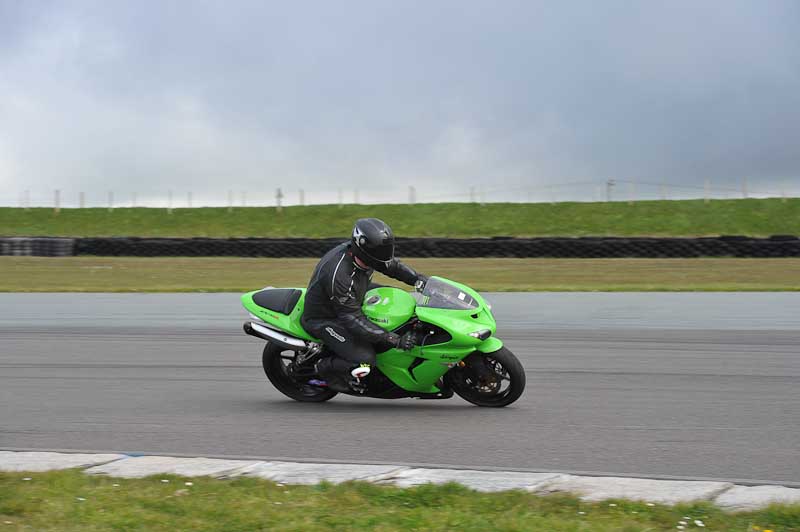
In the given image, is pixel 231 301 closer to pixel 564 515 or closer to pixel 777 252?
pixel 564 515

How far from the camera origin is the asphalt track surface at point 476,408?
19.5 ft

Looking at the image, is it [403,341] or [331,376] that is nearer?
[403,341]

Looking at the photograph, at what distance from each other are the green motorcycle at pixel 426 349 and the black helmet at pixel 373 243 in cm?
40

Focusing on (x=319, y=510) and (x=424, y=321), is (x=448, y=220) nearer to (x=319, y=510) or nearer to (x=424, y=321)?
(x=424, y=321)

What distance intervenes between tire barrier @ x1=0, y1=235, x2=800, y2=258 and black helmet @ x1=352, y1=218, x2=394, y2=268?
19864 millimetres

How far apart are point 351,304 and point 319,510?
9.96ft

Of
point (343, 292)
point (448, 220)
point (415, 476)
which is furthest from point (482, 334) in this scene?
point (448, 220)

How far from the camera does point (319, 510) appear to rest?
4453 mm

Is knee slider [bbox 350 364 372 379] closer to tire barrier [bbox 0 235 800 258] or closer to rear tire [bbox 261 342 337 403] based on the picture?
rear tire [bbox 261 342 337 403]

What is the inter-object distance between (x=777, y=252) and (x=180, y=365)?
19654mm

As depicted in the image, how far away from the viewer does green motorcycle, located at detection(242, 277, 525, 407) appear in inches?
282

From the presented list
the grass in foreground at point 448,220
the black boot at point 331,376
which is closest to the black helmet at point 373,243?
the black boot at point 331,376

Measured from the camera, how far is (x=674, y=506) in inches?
174

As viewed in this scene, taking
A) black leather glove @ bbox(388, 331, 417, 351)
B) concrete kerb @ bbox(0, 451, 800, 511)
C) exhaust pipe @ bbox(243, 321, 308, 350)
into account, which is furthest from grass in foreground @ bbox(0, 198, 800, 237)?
concrete kerb @ bbox(0, 451, 800, 511)
